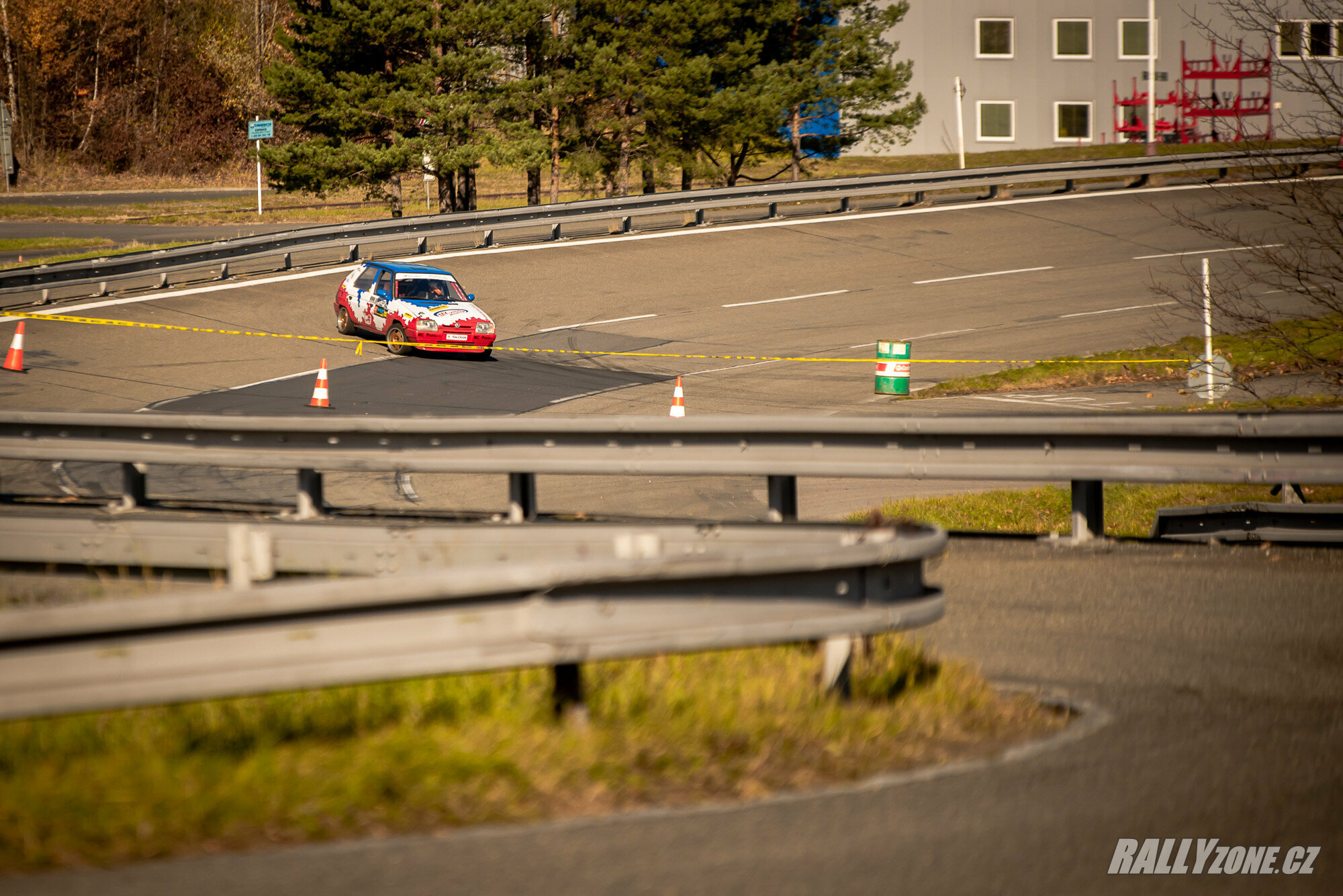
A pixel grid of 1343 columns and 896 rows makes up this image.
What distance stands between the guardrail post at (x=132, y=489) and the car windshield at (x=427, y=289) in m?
13.0

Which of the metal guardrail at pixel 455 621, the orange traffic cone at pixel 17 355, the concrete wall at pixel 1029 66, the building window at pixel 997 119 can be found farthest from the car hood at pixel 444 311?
the building window at pixel 997 119

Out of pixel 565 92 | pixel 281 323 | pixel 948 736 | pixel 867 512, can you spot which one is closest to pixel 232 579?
pixel 948 736

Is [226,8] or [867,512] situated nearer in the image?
[867,512]

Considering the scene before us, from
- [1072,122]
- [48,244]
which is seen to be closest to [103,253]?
[48,244]

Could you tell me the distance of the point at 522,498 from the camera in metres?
8.79

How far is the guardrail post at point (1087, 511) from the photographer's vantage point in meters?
8.78

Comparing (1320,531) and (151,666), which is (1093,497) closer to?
(1320,531)

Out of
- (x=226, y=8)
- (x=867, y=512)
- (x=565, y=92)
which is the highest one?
(x=226, y=8)

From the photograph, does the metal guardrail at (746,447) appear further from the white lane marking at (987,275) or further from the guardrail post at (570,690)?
the white lane marking at (987,275)

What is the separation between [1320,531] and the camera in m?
8.66

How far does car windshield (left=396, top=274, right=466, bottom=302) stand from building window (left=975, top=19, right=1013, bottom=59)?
3737 centimetres

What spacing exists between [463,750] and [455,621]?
1.64ft

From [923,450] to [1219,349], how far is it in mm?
16327

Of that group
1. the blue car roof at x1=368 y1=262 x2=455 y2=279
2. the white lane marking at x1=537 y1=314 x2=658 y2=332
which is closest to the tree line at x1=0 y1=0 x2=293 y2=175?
the white lane marking at x1=537 y1=314 x2=658 y2=332
